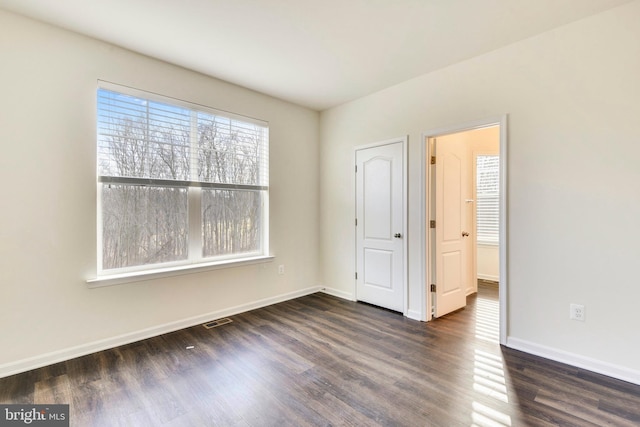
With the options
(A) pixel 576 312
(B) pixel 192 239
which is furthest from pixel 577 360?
(B) pixel 192 239

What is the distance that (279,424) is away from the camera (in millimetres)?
1700

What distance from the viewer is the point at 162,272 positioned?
289 cm

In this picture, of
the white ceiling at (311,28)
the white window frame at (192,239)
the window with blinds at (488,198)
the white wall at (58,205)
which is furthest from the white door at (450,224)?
the white wall at (58,205)

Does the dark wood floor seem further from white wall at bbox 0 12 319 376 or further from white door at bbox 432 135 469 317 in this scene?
white door at bbox 432 135 469 317

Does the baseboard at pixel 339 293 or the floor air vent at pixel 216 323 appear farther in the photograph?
the baseboard at pixel 339 293

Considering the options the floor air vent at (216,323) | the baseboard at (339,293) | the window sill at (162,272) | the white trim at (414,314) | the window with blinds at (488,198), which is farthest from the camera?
the window with blinds at (488,198)

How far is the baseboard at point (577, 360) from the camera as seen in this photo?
2100 mm

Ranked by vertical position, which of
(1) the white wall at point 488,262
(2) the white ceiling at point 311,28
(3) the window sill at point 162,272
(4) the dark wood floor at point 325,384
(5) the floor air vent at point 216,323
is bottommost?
(4) the dark wood floor at point 325,384

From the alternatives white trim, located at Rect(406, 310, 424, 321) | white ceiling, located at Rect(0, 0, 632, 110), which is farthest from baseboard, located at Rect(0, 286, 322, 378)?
white ceiling, located at Rect(0, 0, 632, 110)

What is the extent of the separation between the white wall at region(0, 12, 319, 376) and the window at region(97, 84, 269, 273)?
0.14 meters

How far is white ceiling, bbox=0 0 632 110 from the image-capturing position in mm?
2119

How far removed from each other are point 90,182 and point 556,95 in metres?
4.08

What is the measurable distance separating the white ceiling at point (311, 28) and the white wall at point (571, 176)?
8.8 inches

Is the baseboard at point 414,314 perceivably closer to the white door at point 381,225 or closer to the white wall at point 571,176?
the white door at point 381,225
